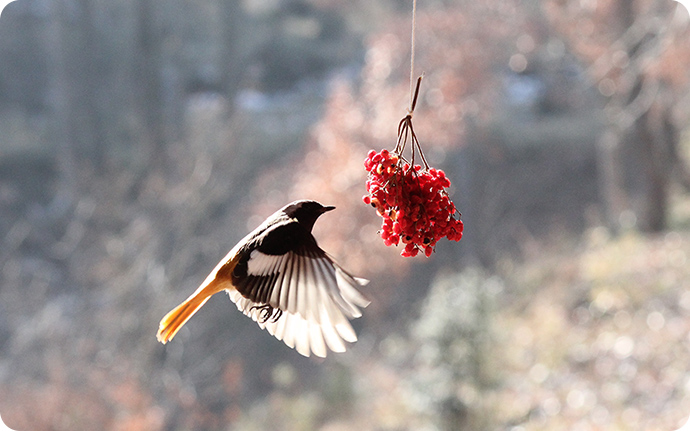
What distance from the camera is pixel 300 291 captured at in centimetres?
121

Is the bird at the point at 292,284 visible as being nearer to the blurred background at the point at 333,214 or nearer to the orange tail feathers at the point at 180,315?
the orange tail feathers at the point at 180,315

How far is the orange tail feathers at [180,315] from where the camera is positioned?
1.11 m

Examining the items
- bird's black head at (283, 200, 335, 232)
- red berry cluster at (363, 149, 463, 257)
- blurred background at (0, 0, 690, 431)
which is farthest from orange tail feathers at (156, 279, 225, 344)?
blurred background at (0, 0, 690, 431)

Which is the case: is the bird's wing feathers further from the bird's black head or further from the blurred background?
the blurred background

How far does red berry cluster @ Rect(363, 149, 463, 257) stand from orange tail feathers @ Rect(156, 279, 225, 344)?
38 centimetres

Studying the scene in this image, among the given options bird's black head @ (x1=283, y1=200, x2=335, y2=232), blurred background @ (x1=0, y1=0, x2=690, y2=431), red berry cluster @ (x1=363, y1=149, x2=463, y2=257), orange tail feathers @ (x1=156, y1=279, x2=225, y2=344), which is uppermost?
blurred background @ (x1=0, y1=0, x2=690, y2=431)

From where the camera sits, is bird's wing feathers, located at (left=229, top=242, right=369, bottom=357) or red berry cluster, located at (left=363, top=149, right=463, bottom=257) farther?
bird's wing feathers, located at (left=229, top=242, right=369, bottom=357)

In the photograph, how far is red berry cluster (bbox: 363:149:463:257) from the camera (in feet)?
3.47

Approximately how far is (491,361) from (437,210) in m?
2.48

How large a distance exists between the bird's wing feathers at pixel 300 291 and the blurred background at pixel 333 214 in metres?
2.06

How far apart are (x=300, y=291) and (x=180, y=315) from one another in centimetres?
23

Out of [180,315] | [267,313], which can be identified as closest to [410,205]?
[267,313]

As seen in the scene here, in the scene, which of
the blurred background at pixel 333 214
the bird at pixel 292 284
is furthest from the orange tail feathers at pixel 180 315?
the blurred background at pixel 333 214

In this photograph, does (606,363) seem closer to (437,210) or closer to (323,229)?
(323,229)
